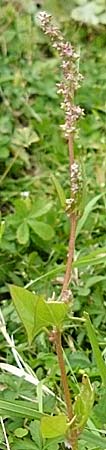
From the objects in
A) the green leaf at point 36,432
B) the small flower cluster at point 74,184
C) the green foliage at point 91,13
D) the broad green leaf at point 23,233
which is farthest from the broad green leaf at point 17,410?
the green foliage at point 91,13

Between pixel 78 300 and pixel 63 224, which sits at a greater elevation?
pixel 63 224

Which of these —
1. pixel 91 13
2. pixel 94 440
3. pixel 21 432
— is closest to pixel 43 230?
pixel 21 432

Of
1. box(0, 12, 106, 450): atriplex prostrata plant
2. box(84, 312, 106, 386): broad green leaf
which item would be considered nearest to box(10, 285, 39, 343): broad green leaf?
box(0, 12, 106, 450): atriplex prostrata plant

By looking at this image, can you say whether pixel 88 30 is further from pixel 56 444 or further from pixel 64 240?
pixel 56 444

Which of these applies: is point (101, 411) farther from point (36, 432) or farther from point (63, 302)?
point (63, 302)

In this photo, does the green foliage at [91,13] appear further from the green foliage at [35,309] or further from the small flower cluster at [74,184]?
Result: the green foliage at [35,309]

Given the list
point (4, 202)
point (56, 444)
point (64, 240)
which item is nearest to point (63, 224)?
point (64, 240)
